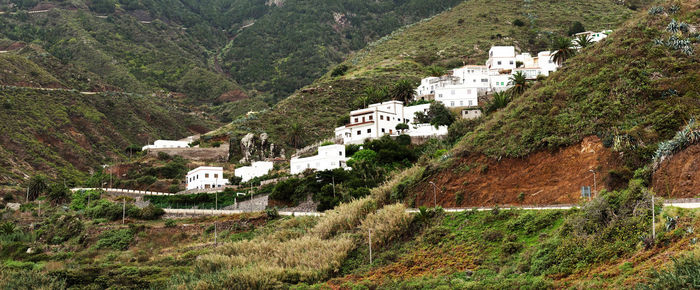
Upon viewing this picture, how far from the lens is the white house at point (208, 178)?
221ft

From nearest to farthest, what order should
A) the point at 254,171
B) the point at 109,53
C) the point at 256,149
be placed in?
the point at 254,171
the point at 256,149
the point at 109,53

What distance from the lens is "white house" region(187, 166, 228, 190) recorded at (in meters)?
67.3

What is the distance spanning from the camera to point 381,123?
6762 cm

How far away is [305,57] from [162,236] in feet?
418

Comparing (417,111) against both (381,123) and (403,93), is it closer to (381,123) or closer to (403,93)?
(381,123)

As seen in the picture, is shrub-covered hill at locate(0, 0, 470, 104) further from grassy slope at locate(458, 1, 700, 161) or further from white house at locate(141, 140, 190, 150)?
grassy slope at locate(458, 1, 700, 161)

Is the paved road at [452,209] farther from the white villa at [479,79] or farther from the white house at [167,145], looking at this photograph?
the white house at [167,145]

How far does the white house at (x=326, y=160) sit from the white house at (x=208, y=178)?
9.05m

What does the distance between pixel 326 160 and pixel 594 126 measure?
29.3 meters

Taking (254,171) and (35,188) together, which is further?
(35,188)

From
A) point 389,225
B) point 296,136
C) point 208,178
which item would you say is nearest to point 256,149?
point 296,136

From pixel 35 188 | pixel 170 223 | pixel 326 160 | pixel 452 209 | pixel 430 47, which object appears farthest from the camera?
pixel 430 47

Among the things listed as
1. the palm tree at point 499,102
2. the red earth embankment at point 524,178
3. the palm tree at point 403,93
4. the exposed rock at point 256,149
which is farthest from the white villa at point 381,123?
the red earth embankment at point 524,178

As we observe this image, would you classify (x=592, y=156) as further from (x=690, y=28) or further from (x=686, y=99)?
(x=690, y=28)
